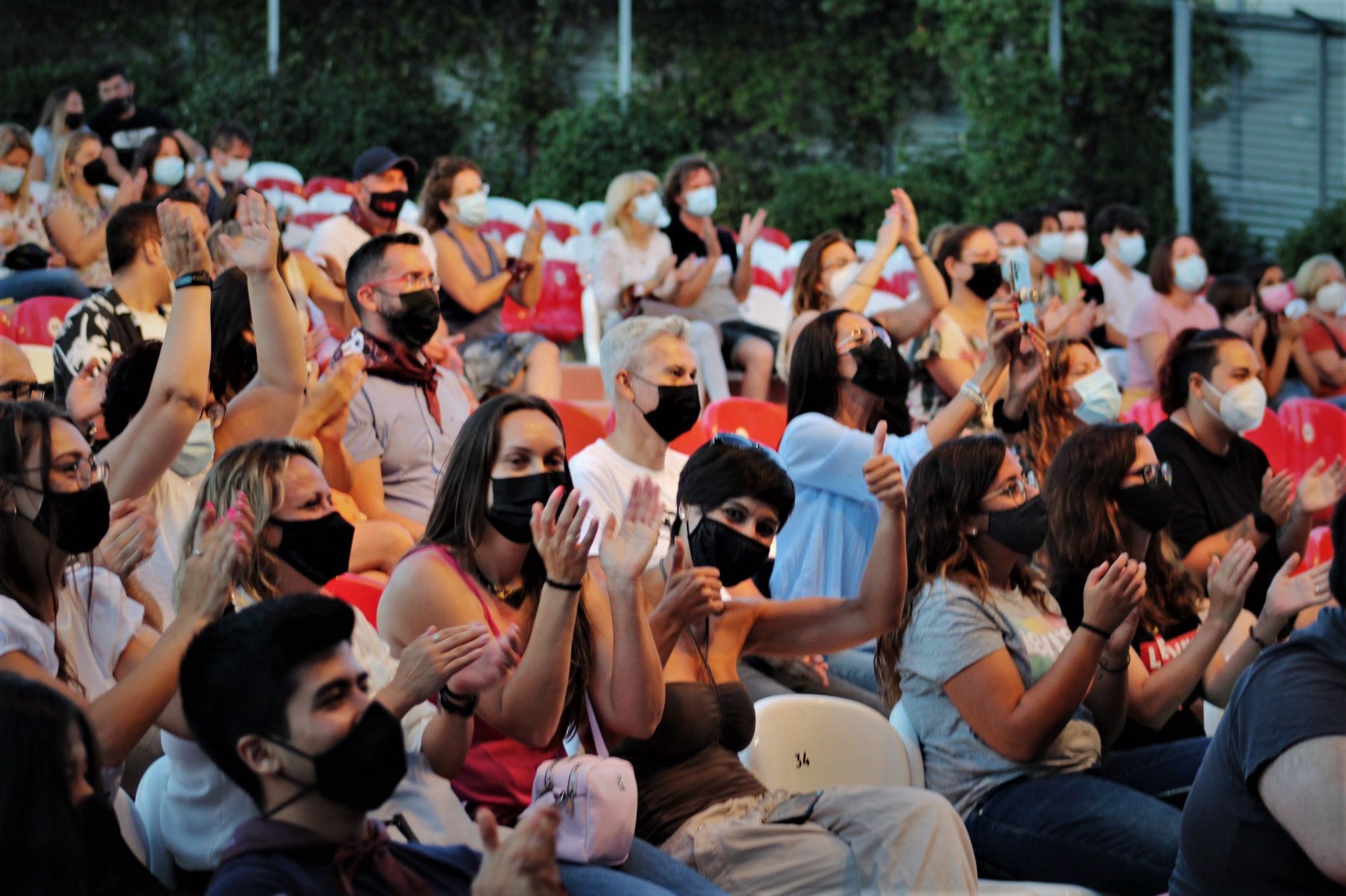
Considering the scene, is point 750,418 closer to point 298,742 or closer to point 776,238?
point 298,742

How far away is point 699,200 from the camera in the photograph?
6637mm

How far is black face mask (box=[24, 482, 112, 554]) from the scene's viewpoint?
7.56ft

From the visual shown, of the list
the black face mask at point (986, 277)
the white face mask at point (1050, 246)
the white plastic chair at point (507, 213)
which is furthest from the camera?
the white plastic chair at point (507, 213)

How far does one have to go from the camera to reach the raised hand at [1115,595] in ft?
9.47

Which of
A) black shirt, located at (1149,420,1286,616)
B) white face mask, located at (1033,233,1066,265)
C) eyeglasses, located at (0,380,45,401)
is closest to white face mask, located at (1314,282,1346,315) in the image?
white face mask, located at (1033,233,1066,265)

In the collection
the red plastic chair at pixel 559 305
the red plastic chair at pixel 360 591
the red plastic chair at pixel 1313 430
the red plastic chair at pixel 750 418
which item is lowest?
the red plastic chair at pixel 1313 430

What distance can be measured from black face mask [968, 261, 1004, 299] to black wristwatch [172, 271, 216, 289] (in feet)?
10.7

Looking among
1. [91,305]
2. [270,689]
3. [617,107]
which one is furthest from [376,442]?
[617,107]

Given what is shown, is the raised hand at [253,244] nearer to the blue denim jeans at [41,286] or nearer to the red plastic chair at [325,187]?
the blue denim jeans at [41,286]

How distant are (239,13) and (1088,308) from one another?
9.66m

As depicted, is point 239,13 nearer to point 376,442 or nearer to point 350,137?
point 350,137

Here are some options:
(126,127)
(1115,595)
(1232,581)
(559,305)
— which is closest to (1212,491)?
(1232,581)

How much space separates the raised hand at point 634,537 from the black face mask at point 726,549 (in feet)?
1.05

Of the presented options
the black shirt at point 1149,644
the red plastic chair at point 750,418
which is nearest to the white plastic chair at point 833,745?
the black shirt at point 1149,644
